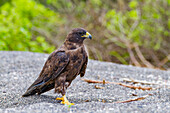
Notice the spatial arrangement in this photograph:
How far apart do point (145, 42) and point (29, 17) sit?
4027mm

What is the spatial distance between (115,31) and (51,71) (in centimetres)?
531

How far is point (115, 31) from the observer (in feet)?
26.7

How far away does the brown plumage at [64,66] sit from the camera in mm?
2994

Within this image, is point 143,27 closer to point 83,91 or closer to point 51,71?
point 83,91

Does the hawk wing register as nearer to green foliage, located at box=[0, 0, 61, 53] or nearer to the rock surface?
the rock surface

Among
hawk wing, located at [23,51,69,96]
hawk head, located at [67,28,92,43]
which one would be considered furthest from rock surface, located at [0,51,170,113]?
hawk head, located at [67,28,92,43]

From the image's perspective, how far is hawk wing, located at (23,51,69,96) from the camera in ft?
9.79

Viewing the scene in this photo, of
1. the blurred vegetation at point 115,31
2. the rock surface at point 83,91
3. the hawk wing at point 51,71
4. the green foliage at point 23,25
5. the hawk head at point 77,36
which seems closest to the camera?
the rock surface at point 83,91

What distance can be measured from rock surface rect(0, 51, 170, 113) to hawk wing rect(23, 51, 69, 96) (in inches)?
4.8

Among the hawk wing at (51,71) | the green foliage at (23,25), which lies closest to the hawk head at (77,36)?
the hawk wing at (51,71)

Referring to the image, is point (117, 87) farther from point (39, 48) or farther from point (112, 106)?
point (39, 48)

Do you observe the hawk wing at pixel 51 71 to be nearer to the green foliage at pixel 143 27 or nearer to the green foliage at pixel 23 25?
the green foliage at pixel 23 25

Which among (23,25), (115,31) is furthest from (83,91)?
(23,25)

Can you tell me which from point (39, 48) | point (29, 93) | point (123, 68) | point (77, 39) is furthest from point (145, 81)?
point (39, 48)
